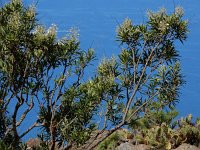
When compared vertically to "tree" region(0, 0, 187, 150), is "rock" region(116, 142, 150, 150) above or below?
above

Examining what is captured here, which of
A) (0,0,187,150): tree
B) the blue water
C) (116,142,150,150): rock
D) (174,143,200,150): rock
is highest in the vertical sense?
the blue water

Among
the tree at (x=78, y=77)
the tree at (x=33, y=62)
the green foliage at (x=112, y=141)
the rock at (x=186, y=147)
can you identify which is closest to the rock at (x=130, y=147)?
the green foliage at (x=112, y=141)

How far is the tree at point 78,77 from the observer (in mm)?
10102

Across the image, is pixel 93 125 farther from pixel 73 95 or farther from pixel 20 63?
pixel 20 63

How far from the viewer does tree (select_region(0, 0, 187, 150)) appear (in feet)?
33.1

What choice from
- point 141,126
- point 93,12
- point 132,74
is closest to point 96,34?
point 93,12

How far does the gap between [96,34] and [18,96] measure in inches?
6300

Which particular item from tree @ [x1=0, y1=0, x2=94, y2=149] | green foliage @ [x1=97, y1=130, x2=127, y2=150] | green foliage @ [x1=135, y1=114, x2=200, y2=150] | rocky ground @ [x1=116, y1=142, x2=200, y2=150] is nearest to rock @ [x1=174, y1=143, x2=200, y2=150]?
rocky ground @ [x1=116, y1=142, x2=200, y2=150]

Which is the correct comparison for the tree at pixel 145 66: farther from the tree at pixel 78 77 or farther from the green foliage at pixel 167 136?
the green foliage at pixel 167 136

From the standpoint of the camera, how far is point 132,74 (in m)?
12.1

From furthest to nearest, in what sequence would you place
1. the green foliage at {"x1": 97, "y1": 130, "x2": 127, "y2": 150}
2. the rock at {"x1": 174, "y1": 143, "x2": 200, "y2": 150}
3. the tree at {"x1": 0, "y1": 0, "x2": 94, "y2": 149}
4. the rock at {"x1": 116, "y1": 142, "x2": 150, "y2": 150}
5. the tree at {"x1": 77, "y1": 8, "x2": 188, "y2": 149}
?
the green foliage at {"x1": 97, "y1": 130, "x2": 127, "y2": 150}
the rock at {"x1": 116, "y1": 142, "x2": 150, "y2": 150}
the rock at {"x1": 174, "y1": 143, "x2": 200, "y2": 150}
the tree at {"x1": 77, "y1": 8, "x2": 188, "y2": 149}
the tree at {"x1": 0, "y1": 0, "x2": 94, "y2": 149}

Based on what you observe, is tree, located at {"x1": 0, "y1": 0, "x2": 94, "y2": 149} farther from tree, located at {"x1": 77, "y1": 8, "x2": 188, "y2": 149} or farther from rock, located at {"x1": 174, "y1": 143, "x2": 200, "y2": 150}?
rock, located at {"x1": 174, "y1": 143, "x2": 200, "y2": 150}

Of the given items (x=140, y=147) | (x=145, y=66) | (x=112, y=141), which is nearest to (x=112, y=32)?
(x=112, y=141)

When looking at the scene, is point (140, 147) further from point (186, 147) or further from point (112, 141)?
point (186, 147)
